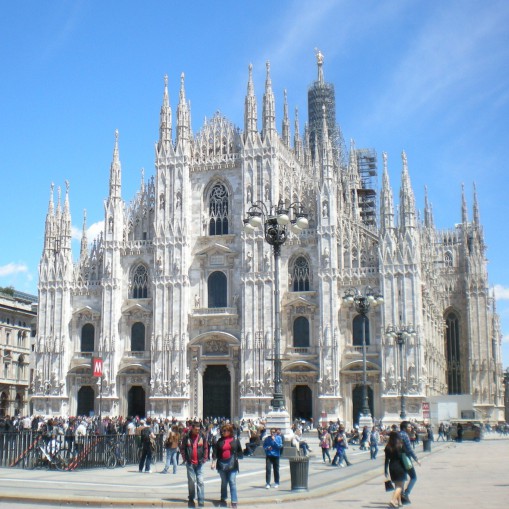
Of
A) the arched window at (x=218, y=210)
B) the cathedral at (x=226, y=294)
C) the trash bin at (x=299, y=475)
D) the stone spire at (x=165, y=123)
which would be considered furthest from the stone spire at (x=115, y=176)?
the trash bin at (x=299, y=475)

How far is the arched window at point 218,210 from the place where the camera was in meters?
55.6

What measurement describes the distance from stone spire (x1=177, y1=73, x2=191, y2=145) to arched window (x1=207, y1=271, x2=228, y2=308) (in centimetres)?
990

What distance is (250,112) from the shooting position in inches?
2163

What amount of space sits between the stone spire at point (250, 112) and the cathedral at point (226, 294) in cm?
8

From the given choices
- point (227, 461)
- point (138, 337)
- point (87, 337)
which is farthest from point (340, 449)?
point (87, 337)

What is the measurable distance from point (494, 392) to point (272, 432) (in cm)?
5591

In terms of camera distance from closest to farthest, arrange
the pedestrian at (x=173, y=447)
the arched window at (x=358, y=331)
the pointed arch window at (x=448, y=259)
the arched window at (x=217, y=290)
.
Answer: the pedestrian at (x=173, y=447), the arched window at (x=358, y=331), the arched window at (x=217, y=290), the pointed arch window at (x=448, y=259)

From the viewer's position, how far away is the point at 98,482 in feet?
68.4

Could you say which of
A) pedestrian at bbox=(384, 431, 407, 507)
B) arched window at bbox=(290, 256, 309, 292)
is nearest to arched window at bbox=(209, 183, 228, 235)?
arched window at bbox=(290, 256, 309, 292)

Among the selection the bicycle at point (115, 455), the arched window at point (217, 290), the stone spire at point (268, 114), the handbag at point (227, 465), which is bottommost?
the bicycle at point (115, 455)

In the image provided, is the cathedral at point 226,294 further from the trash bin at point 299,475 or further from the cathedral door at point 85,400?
the trash bin at point 299,475

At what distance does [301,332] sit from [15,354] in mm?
30790

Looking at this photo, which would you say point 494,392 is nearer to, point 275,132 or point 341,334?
point 341,334

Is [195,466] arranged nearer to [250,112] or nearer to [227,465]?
[227,465]
